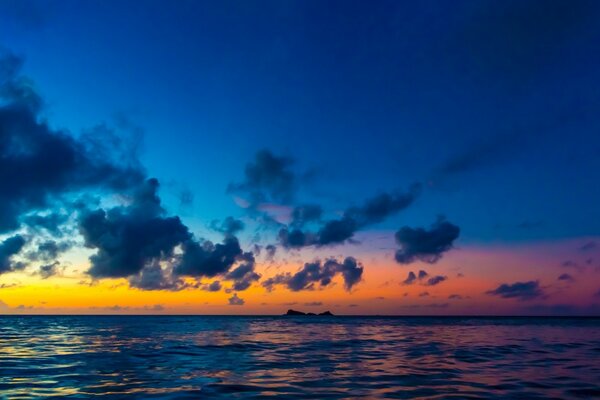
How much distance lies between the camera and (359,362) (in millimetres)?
33906

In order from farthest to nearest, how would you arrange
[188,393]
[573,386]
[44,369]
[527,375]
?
[44,369], [527,375], [573,386], [188,393]

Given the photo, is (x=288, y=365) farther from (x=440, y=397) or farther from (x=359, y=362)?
(x=440, y=397)

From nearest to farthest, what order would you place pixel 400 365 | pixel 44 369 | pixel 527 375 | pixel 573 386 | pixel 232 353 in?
pixel 573 386 < pixel 527 375 < pixel 44 369 < pixel 400 365 < pixel 232 353

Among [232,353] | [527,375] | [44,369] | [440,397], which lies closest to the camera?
[440,397]

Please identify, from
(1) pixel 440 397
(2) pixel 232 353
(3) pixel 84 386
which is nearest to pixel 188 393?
(3) pixel 84 386

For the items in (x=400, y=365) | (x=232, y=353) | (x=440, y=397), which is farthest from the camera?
(x=232, y=353)

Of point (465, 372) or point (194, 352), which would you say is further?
point (194, 352)

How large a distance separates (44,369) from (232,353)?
52.5ft

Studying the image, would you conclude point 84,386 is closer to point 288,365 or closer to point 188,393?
point 188,393

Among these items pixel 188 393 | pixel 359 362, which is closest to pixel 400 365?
pixel 359 362

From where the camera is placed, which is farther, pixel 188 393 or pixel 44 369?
pixel 44 369

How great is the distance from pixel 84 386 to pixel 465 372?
2088cm

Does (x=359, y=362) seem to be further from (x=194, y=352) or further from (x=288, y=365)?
(x=194, y=352)

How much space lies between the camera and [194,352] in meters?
43.1
